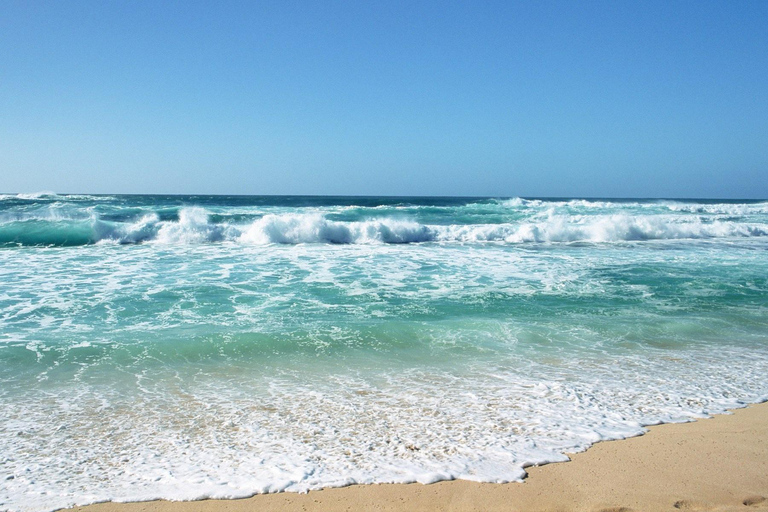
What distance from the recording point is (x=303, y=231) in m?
18.4

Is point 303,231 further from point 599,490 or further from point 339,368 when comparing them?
point 599,490

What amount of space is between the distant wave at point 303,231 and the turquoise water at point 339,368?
211 inches

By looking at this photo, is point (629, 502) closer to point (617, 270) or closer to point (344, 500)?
point (344, 500)

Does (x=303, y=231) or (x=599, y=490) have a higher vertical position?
(x=303, y=231)

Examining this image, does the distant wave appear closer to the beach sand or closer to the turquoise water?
the turquoise water

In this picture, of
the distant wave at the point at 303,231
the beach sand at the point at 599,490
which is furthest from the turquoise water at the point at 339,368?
the distant wave at the point at 303,231

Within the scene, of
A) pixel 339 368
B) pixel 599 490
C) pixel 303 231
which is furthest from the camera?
pixel 303 231

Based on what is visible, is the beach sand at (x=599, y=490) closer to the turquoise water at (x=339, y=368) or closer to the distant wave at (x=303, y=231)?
the turquoise water at (x=339, y=368)

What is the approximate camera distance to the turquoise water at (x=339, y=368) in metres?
3.27

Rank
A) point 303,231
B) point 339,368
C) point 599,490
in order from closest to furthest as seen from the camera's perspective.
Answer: point 599,490
point 339,368
point 303,231

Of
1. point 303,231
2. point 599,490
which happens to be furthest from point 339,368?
point 303,231

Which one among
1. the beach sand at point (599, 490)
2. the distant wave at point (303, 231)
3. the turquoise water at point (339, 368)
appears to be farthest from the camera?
the distant wave at point (303, 231)

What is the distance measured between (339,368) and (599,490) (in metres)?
2.71

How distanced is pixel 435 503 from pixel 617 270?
408 inches
